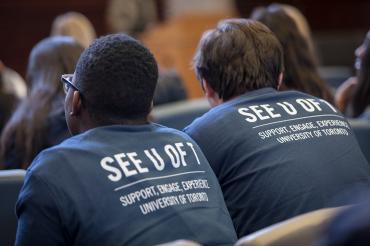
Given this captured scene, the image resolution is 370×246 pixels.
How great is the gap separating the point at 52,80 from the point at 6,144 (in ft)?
1.10

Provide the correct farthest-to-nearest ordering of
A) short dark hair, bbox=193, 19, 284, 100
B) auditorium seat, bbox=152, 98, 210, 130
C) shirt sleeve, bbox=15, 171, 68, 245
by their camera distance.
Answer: auditorium seat, bbox=152, 98, 210, 130
short dark hair, bbox=193, 19, 284, 100
shirt sleeve, bbox=15, 171, 68, 245

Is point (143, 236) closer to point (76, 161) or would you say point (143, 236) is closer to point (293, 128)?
point (76, 161)

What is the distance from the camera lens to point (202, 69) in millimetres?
2361

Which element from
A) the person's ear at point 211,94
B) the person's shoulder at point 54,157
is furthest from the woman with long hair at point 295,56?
the person's shoulder at point 54,157

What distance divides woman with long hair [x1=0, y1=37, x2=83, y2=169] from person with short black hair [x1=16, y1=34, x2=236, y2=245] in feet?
3.28

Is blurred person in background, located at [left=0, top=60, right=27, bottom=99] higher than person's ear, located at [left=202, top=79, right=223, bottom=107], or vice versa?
person's ear, located at [left=202, top=79, right=223, bottom=107]

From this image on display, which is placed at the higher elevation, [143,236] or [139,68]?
[139,68]

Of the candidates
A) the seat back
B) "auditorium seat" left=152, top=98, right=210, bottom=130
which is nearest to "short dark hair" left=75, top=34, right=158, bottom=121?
the seat back

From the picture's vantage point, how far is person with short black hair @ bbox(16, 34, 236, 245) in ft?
5.30

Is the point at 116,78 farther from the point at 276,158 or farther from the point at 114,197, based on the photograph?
the point at 276,158

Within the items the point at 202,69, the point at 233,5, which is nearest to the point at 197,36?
the point at 233,5

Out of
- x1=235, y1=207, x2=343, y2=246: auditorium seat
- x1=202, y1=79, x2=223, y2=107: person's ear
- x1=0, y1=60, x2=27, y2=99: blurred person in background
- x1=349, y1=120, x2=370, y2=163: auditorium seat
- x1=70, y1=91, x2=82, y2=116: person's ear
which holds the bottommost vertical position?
x1=0, y1=60, x2=27, y2=99: blurred person in background

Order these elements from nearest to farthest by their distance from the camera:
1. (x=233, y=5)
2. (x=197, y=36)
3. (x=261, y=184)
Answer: (x=261, y=184)
(x=197, y=36)
(x=233, y=5)

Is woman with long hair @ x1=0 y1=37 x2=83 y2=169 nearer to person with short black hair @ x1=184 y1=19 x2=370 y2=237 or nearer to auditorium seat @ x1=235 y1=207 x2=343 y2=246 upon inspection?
person with short black hair @ x1=184 y1=19 x2=370 y2=237
